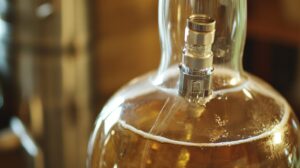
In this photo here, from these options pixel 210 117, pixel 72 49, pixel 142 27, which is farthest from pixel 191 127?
pixel 142 27

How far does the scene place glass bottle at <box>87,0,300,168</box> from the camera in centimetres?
47

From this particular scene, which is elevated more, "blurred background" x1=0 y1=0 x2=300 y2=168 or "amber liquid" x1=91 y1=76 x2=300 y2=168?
"amber liquid" x1=91 y1=76 x2=300 y2=168

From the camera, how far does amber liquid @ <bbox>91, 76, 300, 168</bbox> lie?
1.53 ft

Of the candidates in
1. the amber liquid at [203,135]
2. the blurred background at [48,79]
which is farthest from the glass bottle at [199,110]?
the blurred background at [48,79]

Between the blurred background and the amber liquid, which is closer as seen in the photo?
the amber liquid

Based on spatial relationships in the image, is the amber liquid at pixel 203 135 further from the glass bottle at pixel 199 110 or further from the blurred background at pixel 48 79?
the blurred background at pixel 48 79

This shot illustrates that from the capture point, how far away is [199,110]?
0.49 meters

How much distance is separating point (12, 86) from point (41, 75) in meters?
0.16

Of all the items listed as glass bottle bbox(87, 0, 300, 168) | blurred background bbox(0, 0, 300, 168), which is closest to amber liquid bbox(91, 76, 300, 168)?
glass bottle bbox(87, 0, 300, 168)

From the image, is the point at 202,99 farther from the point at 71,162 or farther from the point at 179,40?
the point at 71,162

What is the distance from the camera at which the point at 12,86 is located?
136 cm

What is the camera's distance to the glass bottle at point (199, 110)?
47 centimetres

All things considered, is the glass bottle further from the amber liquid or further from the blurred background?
the blurred background

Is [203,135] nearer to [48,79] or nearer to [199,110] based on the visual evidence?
[199,110]
